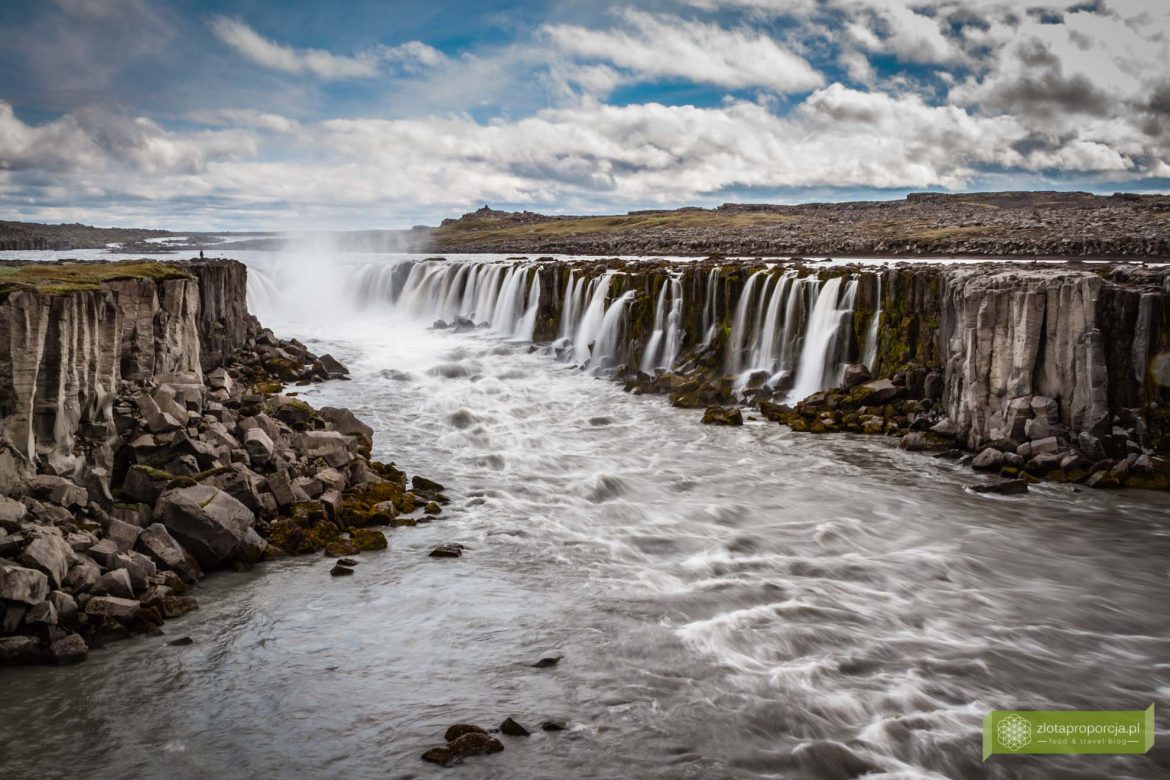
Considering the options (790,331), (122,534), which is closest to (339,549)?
(122,534)

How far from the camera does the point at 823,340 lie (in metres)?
30.8

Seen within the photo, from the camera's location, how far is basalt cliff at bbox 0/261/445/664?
12117 mm

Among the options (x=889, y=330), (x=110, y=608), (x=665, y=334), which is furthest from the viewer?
(x=665, y=334)

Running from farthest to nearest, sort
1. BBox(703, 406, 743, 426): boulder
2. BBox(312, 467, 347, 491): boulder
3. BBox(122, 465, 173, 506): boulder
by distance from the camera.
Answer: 1. BBox(703, 406, 743, 426): boulder
2. BBox(312, 467, 347, 491): boulder
3. BBox(122, 465, 173, 506): boulder

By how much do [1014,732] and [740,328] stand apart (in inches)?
982

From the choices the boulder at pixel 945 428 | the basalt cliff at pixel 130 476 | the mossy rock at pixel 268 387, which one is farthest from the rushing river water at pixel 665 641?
the mossy rock at pixel 268 387

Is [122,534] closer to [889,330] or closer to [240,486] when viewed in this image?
[240,486]

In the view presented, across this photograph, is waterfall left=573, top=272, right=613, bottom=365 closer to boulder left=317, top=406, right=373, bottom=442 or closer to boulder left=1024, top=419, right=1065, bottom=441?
boulder left=317, top=406, right=373, bottom=442

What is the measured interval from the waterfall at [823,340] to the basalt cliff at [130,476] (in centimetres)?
1609

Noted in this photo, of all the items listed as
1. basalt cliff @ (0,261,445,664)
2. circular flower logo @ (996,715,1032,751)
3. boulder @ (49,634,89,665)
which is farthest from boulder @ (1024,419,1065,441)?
boulder @ (49,634,89,665)

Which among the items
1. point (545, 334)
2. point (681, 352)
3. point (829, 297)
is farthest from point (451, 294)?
point (829, 297)

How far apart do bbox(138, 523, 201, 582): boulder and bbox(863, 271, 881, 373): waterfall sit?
2303 centimetres

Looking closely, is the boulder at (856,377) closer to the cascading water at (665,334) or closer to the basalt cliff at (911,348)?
the basalt cliff at (911,348)

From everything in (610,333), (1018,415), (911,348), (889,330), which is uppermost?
(889,330)
